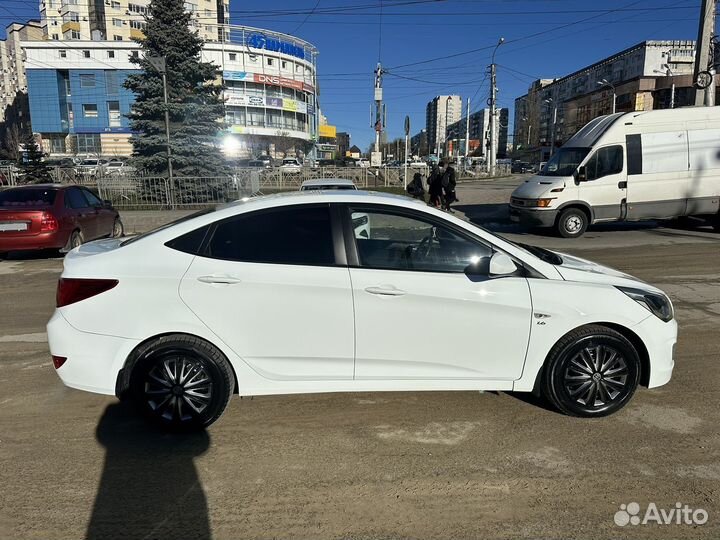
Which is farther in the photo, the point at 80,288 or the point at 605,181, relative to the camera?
the point at 605,181

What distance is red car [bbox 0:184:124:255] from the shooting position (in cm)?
920

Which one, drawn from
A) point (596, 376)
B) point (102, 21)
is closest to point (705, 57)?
point (596, 376)

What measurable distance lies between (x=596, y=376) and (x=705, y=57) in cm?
1768

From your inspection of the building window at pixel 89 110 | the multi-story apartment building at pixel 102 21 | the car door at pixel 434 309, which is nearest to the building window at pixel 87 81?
the building window at pixel 89 110

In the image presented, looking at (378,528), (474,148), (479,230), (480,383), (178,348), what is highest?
(474,148)

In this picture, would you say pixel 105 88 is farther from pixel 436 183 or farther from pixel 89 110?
pixel 436 183

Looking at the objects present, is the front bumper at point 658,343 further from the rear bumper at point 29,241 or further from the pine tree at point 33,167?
the pine tree at point 33,167

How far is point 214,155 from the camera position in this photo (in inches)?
793

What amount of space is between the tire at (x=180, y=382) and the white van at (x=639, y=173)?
10.6 metres

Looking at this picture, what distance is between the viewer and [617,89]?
A: 292ft

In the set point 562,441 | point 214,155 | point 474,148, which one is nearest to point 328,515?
point 562,441

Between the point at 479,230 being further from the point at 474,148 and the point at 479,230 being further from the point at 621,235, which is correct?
the point at 474,148

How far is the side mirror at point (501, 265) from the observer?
10.8 ft

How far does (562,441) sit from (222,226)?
8.91 feet
